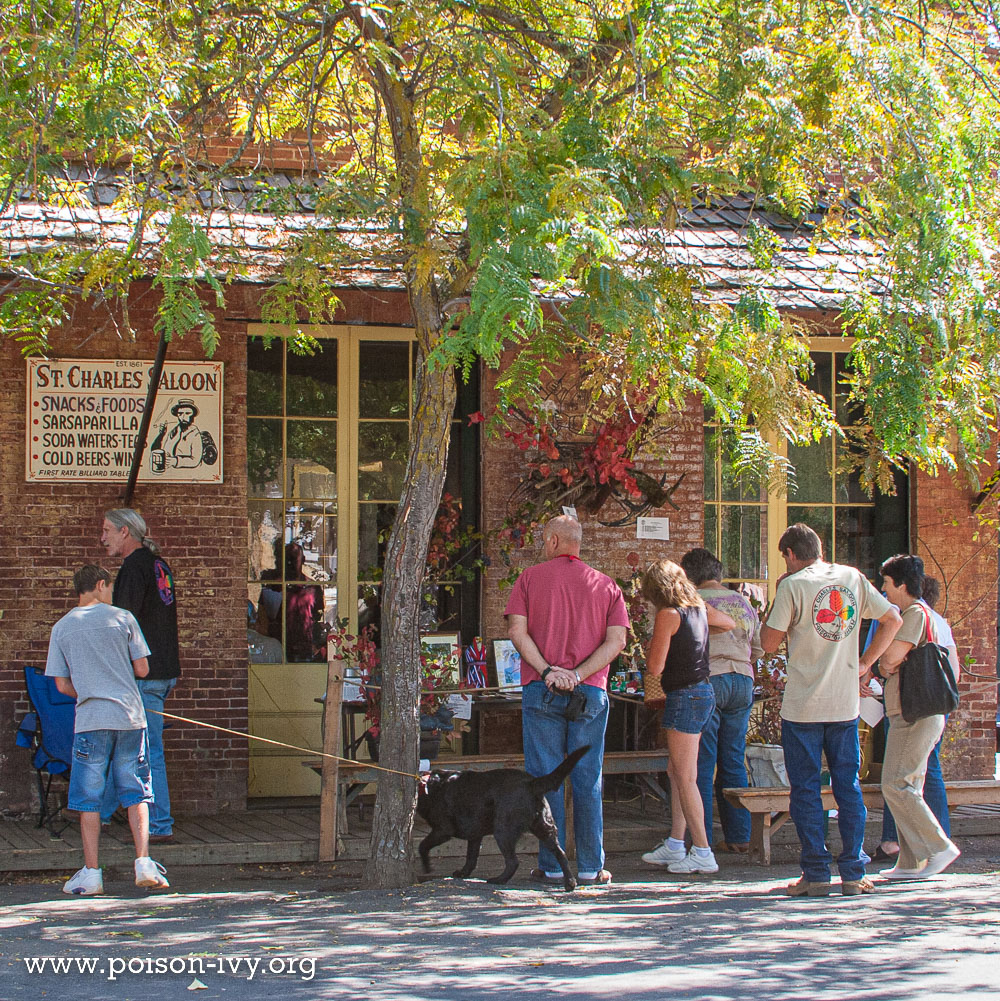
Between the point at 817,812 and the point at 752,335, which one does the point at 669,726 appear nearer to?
the point at 817,812

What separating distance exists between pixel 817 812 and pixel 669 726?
40.7 inches

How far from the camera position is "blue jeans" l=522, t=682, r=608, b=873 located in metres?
6.89

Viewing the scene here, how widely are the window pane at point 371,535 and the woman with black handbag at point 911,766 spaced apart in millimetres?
3939

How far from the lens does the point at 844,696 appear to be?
6688 mm

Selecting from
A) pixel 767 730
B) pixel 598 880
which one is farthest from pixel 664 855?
pixel 767 730

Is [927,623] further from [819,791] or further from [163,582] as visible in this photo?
[163,582]

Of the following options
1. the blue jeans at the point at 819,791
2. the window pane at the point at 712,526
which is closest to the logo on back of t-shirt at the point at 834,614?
the blue jeans at the point at 819,791

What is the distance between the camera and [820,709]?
6645 millimetres

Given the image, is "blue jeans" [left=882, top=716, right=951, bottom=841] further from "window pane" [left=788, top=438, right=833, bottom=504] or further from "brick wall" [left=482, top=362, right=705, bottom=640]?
"window pane" [left=788, top=438, right=833, bottom=504]

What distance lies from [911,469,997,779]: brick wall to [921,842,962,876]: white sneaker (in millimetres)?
3236

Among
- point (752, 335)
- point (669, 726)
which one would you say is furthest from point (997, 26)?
point (669, 726)

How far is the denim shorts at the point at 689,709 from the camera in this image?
7.31 metres

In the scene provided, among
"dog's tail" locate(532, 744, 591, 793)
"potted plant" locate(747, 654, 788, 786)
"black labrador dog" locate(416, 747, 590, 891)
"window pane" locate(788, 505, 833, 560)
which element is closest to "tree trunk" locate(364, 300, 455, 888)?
"black labrador dog" locate(416, 747, 590, 891)

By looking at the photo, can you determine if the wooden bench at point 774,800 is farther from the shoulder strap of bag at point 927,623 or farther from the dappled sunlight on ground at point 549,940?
the shoulder strap of bag at point 927,623
